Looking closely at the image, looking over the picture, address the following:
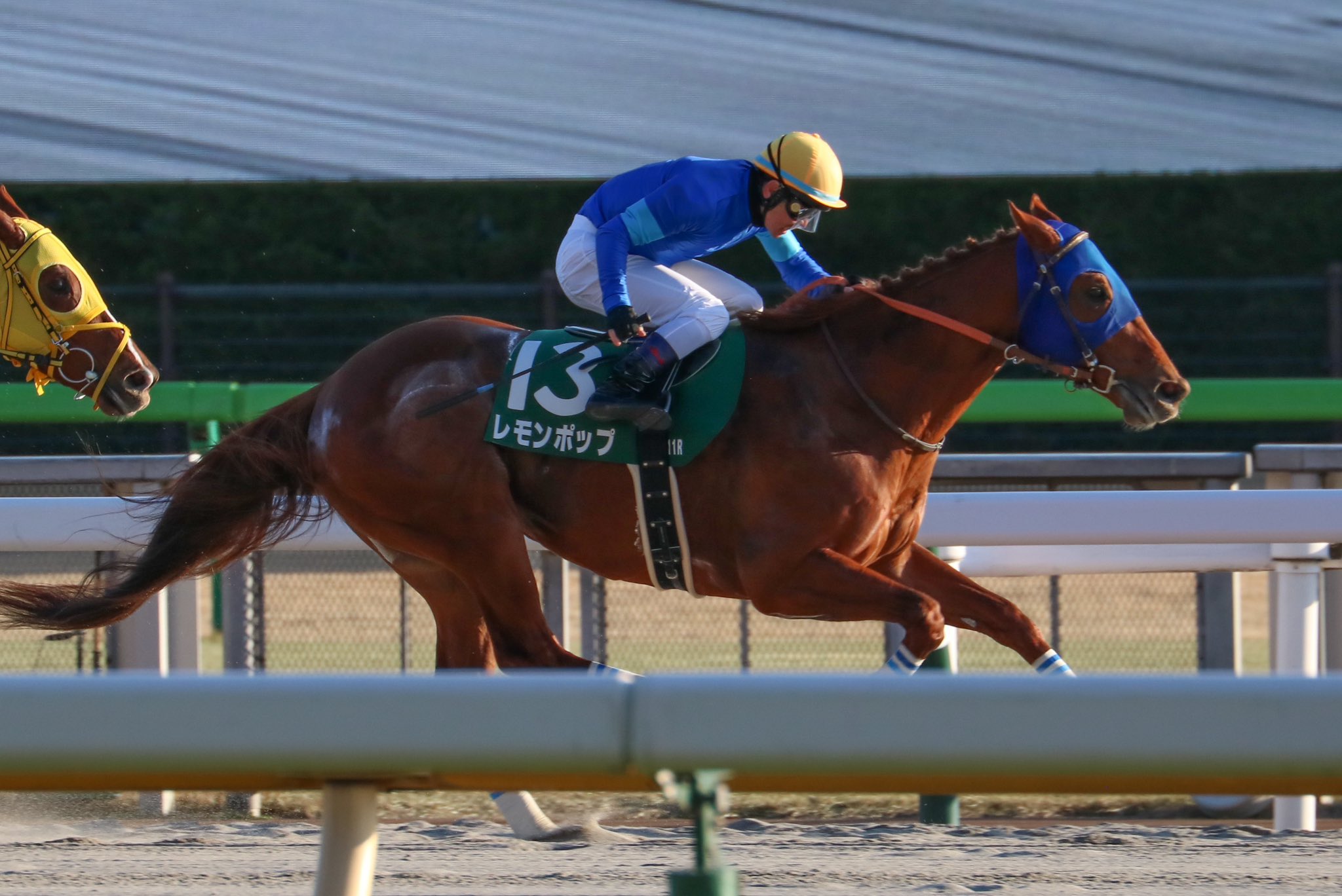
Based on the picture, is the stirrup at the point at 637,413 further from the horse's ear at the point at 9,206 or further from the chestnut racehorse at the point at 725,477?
the horse's ear at the point at 9,206

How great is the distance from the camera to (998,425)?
409 inches

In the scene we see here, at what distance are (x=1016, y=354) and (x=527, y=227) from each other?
9696mm

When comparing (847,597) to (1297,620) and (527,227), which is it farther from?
(527,227)

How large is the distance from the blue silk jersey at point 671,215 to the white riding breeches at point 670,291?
6cm

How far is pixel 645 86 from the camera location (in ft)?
22.1

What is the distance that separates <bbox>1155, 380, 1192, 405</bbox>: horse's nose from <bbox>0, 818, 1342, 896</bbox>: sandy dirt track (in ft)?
3.40

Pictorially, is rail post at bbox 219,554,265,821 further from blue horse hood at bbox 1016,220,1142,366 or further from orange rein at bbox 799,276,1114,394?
blue horse hood at bbox 1016,220,1142,366

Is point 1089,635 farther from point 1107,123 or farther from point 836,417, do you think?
point 836,417

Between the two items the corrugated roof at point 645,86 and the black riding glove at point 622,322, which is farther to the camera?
the corrugated roof at point 645,86

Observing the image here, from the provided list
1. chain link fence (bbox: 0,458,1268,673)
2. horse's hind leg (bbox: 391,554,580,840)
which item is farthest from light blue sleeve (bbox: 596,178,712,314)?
chain link fence (bbox: 0,458,1268,673)

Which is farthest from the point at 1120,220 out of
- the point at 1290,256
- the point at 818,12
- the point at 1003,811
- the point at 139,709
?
the point at 139,709

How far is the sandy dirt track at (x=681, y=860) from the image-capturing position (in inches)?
137

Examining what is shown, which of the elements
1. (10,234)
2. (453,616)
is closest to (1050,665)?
(453,616)

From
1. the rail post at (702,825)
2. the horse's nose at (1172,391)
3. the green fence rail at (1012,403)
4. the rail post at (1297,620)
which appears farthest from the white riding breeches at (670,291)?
the rail post at (702,825)
